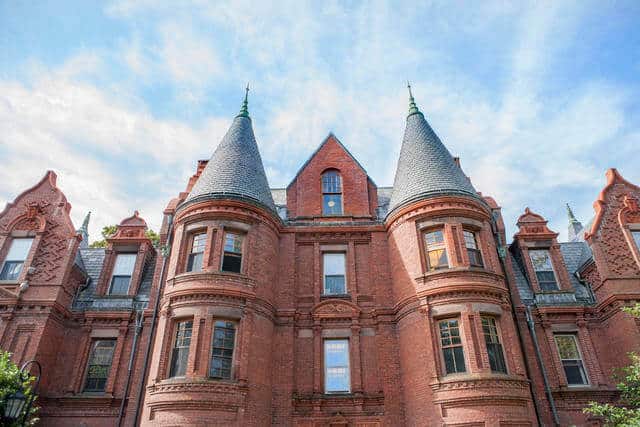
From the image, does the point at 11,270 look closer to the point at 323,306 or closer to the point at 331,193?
the point at 323,306

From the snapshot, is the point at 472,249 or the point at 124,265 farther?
the point at 124,265

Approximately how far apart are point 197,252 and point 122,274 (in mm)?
5042

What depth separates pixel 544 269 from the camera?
1941 centimetres

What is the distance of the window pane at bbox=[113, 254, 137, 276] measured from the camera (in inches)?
777

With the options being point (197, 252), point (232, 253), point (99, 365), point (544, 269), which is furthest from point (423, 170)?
point (99, 365)

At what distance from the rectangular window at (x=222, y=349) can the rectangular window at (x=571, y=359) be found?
12928mm

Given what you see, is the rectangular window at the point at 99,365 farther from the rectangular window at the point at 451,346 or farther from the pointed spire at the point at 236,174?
the rectangular window at the point at 451,346

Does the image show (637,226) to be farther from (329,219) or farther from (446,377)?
(329,219)

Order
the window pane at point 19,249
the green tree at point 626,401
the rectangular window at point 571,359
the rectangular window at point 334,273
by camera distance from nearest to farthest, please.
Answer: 1. the green tree at point 626,401
2. the rectangular window at point 571,359
3. the rectangular window at point 334,273
4. the window pane at point 19,249

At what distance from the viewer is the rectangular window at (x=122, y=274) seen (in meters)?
19.3

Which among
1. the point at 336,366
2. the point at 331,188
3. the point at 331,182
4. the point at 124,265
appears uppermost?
the point at 331,182

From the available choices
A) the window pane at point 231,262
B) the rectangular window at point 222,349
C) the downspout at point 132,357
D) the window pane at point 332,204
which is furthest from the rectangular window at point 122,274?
the window pane at point 332,204

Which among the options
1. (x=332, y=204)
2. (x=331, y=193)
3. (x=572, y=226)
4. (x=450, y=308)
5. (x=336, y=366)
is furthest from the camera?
(x=572, y=226)

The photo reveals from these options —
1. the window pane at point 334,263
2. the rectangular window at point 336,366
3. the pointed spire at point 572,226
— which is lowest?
the rectangular window at point 336,366
